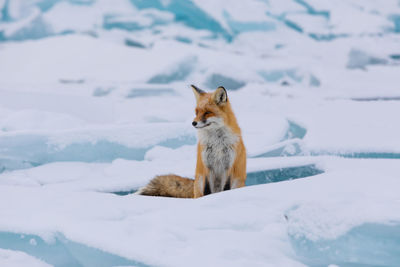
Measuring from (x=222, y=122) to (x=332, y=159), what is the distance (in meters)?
0.95

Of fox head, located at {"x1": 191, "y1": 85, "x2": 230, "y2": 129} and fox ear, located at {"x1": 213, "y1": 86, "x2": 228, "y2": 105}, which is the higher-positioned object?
fox ear, located at {"x1": 213, "y1": 86, "x2": 228, "y2": 105}

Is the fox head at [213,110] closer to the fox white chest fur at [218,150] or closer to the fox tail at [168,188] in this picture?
the fox white chest fur at [218,150]

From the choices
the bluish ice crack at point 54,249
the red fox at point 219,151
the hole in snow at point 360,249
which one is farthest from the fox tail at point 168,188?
the hole in snow at point 360,249

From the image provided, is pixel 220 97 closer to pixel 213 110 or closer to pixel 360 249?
pixel 213 110

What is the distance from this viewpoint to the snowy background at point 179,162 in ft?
4.38

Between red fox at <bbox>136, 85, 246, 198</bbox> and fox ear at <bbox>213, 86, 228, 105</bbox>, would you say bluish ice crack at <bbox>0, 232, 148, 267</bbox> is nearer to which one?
red fox at <bbox>136, 85, 246, 198</bbox>

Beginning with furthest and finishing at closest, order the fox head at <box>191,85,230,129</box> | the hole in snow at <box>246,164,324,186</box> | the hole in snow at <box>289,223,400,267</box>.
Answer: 1. the hole in snow at <box>246,164,324,186</box>
2. the fox head at <box>191,85,230,129</box>
3. the hole in snow at <box>289,223,400,267</box>

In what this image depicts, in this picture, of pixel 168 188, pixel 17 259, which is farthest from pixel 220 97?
pixel 17 259

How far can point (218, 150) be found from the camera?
6.23 ft

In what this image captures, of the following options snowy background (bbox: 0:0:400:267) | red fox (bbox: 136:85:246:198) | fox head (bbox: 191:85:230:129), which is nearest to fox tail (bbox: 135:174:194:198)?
red fox (bbox: 136:85:246:198)

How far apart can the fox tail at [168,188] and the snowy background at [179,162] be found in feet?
1.07

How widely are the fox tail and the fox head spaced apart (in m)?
0.46

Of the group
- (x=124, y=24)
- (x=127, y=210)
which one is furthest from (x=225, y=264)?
(x=124, y=24)

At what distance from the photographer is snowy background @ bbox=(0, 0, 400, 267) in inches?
52.6
